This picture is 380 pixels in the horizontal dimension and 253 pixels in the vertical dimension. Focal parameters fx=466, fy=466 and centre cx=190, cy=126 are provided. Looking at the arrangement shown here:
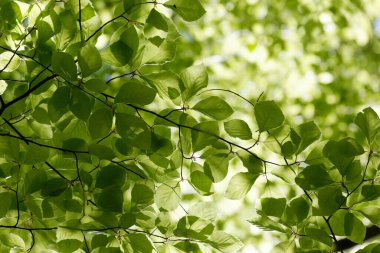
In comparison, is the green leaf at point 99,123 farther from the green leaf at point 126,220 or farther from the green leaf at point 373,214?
the green leaf at point 373,214

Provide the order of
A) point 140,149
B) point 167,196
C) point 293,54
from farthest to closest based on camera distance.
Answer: point 293,54 → point 167,196 → point 140,149

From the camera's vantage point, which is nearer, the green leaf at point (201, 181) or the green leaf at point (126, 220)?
the green leaf at point (126, 220)

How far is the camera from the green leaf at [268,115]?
1.04 metres

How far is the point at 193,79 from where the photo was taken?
1076 mm

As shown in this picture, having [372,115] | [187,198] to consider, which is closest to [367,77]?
[187,198]

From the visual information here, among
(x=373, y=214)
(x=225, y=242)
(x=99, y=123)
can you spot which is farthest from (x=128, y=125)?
(x=373, y=214)

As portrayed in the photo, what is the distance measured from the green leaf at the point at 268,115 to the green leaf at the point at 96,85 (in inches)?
13.5

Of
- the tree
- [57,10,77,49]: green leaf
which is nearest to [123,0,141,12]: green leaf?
the tree

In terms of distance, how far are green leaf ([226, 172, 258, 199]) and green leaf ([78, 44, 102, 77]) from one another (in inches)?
17.2

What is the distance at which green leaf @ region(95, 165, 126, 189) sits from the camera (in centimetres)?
108

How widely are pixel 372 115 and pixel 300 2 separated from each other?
13.3 feet

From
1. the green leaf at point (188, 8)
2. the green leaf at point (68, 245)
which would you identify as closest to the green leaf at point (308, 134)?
the green leaf at point (188, 8)

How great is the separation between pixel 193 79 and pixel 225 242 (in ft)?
1.36

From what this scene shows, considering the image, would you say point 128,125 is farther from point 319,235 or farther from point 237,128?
point 319,235
